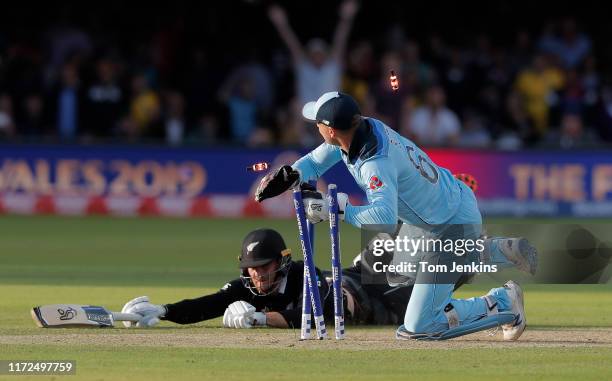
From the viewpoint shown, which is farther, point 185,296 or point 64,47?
point 64,47

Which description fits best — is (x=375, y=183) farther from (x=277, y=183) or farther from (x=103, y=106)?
(x=103, y=106)

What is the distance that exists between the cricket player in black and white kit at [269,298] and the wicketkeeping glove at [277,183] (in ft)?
3.54

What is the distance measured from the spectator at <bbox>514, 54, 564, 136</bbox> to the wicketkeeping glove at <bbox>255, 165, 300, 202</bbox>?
50.6ft

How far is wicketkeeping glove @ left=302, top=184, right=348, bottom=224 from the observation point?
9.85 meters

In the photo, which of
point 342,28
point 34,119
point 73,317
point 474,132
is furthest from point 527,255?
point 34,119

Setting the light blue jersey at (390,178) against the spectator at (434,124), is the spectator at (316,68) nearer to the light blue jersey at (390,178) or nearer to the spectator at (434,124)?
the spectator at (434,124)

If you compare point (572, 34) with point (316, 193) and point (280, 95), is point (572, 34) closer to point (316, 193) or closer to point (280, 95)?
point (280, 95)

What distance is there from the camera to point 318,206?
9.85 meters

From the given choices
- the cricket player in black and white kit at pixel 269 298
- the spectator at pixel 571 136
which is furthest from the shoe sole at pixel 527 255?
the spectator at pixel 571 136

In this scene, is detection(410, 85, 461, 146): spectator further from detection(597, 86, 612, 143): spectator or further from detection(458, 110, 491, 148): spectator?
detection(597, 86, 612, 143): spectator

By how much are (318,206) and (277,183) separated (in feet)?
1.30

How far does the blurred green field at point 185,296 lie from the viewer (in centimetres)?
917

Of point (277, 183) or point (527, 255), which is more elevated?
point (277, 183)

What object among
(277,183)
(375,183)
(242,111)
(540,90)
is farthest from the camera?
(540,90)
